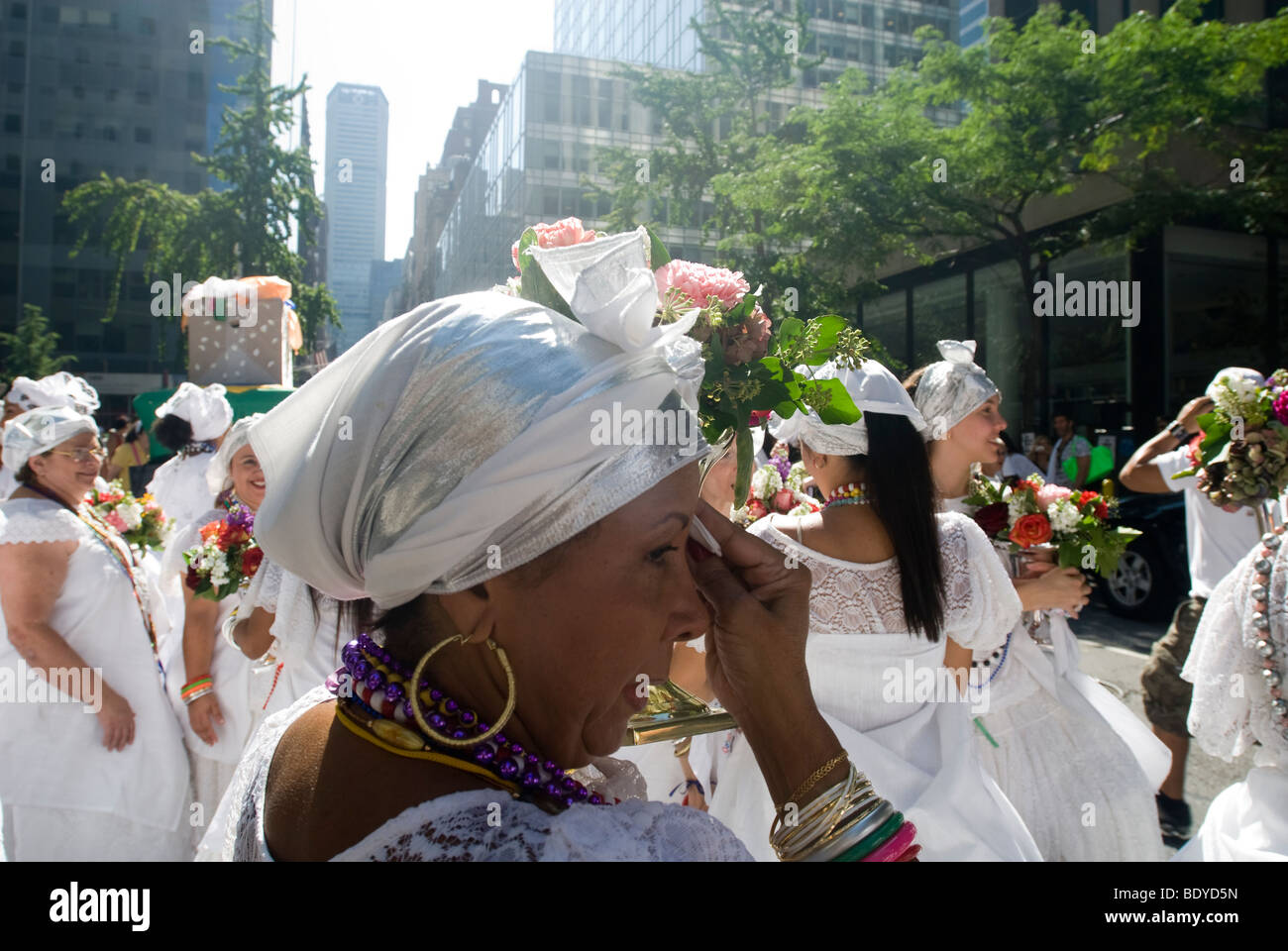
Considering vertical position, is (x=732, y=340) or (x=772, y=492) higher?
(x=732, y=340)

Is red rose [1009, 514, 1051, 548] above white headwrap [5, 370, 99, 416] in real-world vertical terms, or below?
below

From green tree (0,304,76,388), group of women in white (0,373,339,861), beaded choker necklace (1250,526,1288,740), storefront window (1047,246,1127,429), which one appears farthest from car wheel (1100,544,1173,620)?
green tree (0,304,76,388)

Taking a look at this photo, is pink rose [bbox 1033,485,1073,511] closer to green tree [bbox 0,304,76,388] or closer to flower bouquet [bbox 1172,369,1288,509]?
flower bouquet [bbox 1172,369,1288,509]

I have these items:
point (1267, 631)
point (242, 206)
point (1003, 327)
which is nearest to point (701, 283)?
point (1267, 631)

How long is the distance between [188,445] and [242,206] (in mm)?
10632

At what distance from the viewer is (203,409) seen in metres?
5.50

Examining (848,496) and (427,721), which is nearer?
(427,721)

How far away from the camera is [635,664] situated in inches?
51.8

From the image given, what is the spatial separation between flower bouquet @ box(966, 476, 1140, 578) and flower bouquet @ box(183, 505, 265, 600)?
3055mm

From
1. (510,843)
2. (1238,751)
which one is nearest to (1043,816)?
(1238,751)

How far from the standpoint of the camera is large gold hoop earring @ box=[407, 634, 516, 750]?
1.18 m

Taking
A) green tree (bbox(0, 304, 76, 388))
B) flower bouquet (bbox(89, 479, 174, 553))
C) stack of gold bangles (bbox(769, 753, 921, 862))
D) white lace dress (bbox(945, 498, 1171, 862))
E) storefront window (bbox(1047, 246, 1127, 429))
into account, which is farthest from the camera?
green tree (bbox(0, 304, 76, 388))

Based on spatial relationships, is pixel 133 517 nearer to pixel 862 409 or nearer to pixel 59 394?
pixel 59 394
